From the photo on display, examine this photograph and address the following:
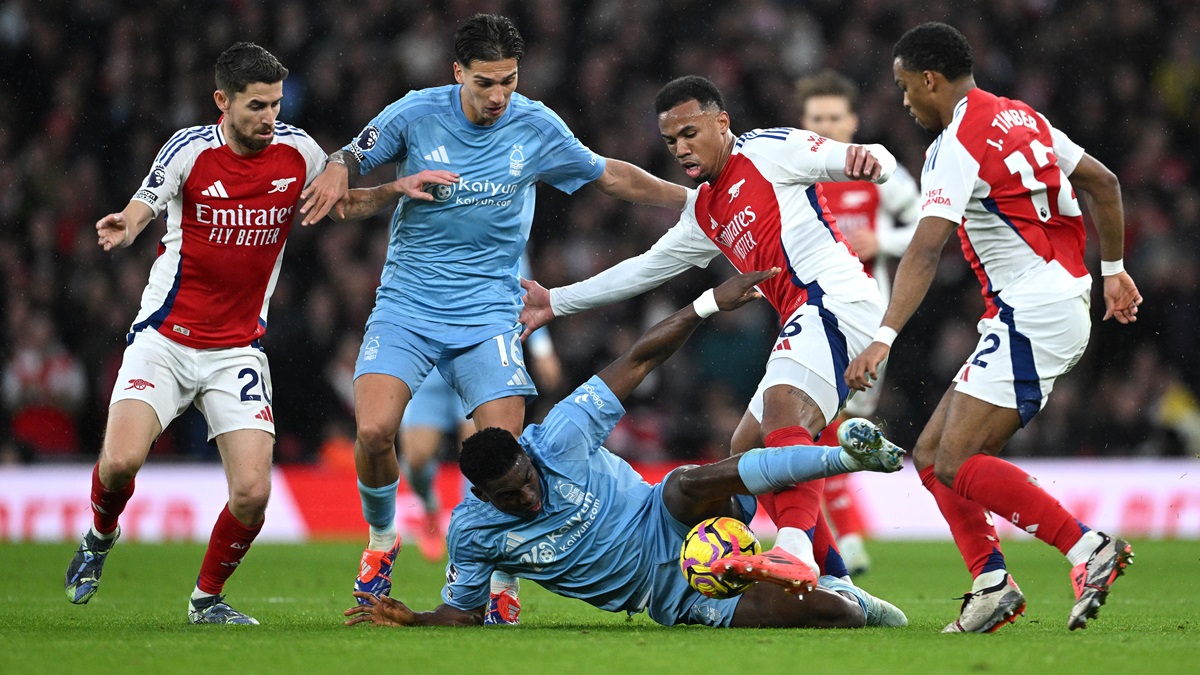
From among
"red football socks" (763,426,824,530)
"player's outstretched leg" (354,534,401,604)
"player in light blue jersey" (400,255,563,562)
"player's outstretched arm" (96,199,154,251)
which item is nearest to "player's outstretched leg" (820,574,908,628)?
"red football socks" (763,426,824,530)

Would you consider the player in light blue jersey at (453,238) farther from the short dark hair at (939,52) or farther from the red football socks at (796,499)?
the short dark hair at (939,52)

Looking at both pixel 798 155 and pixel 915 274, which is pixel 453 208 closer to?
pixel 798 155

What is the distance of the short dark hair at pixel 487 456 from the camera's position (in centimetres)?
523

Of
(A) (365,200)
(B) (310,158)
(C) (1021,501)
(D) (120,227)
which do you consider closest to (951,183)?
(C) (1021,501)

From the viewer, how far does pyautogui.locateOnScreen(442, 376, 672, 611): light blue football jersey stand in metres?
5.54

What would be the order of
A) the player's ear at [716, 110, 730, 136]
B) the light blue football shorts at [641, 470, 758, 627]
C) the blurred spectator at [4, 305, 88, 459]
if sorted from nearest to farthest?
the light blue football shorts at [641, 470, 758, 627], the player's ear at [716, 110, 730, 136], the blurred spectator at [4, 305, 88, 459]

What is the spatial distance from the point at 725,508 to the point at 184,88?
38.8 ft

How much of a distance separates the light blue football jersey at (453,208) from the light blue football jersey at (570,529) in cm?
115

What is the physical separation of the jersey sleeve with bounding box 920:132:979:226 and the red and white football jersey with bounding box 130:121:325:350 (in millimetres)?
2942

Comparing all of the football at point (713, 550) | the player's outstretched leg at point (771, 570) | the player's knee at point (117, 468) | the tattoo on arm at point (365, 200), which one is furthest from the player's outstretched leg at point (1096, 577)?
the player's knee at point (117, 468)

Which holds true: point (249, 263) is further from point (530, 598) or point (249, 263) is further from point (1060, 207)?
point (1060, 207)

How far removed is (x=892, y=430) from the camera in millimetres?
13383

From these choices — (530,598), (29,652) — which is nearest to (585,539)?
(29,652)

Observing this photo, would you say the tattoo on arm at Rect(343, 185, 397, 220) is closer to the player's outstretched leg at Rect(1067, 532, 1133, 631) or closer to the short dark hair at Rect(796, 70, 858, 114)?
the player's outstretched leg at Rect(1067, 532, 1133, 631)
